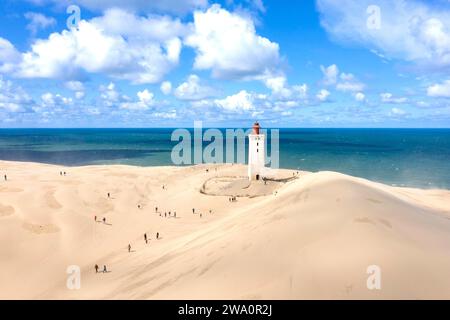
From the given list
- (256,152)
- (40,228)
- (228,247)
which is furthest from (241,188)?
(228,247)

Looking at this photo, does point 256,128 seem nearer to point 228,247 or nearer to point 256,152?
point 256,152

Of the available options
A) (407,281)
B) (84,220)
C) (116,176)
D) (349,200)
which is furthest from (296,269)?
(116,176)

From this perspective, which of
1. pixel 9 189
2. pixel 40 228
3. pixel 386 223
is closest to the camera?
pixel 386 223

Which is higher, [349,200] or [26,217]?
[349,200]

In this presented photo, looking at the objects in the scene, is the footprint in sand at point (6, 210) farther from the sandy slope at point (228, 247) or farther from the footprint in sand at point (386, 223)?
the footprint in sand at point (386, 223)

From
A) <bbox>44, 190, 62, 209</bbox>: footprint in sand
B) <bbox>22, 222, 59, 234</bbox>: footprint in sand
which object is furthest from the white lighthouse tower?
<bbox>22, 222, 59, 234</bbox>: footprint in sand

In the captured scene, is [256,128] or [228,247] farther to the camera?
[256,128]
